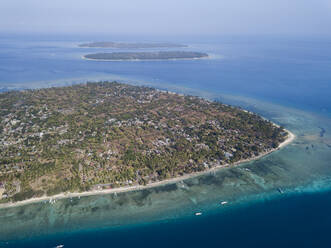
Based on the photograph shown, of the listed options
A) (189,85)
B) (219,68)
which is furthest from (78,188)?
(219,68)

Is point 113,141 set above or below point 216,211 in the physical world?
above

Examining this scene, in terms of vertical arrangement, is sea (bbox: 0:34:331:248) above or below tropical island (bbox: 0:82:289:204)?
below

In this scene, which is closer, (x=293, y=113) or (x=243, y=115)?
(x=243, y=115)

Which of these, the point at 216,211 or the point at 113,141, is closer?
the point at 216,211

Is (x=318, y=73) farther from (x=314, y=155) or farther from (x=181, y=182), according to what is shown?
(x=181, y=182)

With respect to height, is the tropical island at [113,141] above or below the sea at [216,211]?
above

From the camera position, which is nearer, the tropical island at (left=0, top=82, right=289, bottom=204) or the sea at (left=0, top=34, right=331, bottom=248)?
the sea at (left=0, top=34, right=331, bottom=248)

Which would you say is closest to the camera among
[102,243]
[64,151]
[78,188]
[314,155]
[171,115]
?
[102,243]

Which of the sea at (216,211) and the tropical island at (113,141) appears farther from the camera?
the tropical island at (113,141)
